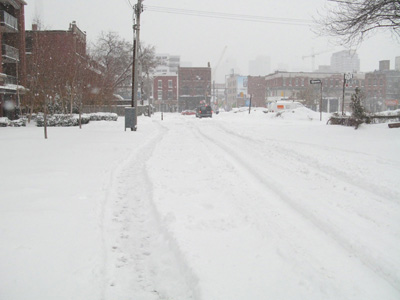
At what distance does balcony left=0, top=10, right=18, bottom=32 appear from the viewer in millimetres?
30500

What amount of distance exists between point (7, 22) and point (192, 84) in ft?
227

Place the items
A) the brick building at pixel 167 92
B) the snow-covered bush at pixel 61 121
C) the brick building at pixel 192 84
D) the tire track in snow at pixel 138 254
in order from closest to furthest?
the tire track in snow at pixel 138 254 < the snow-covered bush at pixel 61 121 < the brick building at pixel 192 84 < the brick building at pixel 167 92

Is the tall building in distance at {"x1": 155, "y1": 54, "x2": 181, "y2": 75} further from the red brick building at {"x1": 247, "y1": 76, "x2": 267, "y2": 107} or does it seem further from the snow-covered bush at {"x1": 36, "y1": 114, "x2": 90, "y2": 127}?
the snow-covered bush at {"x1": 36, "y1": 114, "x2": 90, "y2": 127}

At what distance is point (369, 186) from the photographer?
21.6ft

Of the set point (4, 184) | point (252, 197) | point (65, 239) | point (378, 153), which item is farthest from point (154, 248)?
point (378, 153)

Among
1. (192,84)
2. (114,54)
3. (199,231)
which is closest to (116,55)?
(114,54)

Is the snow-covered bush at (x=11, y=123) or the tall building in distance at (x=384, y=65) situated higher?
the tall building in distance at (x=384, y=65)

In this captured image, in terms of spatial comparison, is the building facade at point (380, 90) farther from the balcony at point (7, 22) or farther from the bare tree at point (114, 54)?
the balcony at point (7, 22)

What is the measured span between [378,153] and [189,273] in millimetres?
9366

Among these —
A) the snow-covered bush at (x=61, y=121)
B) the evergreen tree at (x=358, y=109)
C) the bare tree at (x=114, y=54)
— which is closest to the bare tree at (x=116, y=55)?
the bare tree at (x=114, y=54)

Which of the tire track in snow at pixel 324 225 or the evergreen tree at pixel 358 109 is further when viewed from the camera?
the evergreen tree at pixel 358 109

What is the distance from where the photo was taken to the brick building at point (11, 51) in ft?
100

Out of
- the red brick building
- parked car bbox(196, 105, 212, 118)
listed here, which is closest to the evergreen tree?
parked car bbox(196, 105, 212, 118)

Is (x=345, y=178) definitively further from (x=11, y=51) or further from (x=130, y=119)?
(x=11, y=51)
